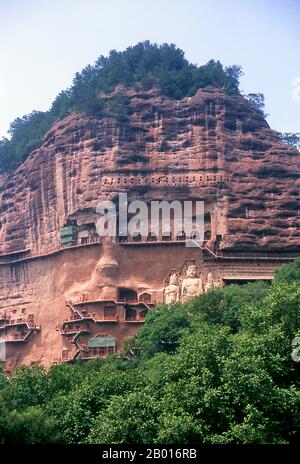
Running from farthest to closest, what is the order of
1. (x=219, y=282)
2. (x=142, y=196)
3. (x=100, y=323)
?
1. (x=142, y=196)
2. (x=219, y=282)
3. (x=100, y=323)

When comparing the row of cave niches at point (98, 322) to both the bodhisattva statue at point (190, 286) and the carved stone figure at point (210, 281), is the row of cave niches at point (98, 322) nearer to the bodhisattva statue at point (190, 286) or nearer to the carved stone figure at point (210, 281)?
the bodhisattva statue at point (190, 286)

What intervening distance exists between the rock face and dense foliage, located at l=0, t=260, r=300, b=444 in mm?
17928

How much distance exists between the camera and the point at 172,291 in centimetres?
5103

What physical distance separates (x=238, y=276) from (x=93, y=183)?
9108mm

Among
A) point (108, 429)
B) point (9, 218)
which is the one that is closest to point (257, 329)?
point (108, 429)

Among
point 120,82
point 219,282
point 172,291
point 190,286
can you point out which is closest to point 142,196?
point 172,291

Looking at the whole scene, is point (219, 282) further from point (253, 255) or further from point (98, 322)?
point (98, 322)

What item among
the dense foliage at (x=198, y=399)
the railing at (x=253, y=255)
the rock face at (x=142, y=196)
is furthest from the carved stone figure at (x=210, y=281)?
the dense foliage at (x=198, y=399)

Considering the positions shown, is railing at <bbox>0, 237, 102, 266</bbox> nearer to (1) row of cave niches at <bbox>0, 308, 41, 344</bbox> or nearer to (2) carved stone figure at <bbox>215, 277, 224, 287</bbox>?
(1) row of cave niches at <bbox>0, 308, 41, 344</bbox>

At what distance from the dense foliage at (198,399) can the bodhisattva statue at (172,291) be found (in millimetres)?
16881

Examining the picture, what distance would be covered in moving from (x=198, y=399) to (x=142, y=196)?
26.2 metres

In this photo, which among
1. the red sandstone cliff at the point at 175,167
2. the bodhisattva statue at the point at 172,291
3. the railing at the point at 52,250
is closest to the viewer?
the bodhisattva statue at the point at 172,291

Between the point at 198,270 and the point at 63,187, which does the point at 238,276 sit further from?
the point at 63,187

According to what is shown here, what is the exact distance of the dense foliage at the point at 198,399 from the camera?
26.7 m
